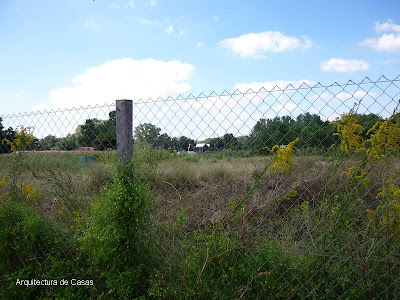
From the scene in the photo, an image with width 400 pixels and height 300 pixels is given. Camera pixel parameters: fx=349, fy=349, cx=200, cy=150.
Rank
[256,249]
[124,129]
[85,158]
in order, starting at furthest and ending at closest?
1. [85,158]
2. [124,129]
3. [256,249]

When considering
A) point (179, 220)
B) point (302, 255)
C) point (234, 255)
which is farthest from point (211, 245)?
point (302, 255)

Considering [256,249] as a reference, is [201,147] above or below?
above

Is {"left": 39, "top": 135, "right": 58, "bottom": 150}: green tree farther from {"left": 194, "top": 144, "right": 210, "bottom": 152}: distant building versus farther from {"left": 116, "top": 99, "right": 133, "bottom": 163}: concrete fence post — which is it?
{"left": 194, "top": 144, "right": 210, "bottom": 152}: distant building

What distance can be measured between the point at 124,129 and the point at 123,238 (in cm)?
85

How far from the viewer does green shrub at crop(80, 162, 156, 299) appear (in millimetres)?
2420

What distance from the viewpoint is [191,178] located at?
129 inches

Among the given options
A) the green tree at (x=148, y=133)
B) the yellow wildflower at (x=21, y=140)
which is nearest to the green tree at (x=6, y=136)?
the yellow wildflower at (x=21, y=140)

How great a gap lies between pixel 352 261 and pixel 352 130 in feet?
2.73

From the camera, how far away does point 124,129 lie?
277 centimetres

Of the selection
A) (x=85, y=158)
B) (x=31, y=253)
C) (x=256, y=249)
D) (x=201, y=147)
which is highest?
(x=201, y=147)

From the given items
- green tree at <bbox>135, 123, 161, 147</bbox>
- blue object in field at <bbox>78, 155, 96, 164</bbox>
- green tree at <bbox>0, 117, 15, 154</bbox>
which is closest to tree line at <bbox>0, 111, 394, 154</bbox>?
green tree at <bbox>135, 123, 161, 147</bbox>

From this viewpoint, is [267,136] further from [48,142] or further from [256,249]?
[48,142]

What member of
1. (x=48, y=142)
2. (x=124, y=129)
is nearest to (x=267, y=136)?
(x=124, y=129)

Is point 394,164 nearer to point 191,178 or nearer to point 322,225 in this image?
point 322,225
